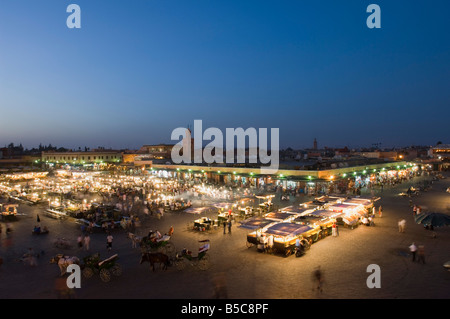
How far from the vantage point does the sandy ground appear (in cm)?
866

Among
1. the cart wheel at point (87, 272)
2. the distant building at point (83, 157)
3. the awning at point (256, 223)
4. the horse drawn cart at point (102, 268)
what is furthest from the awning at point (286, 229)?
the distant building at point (83, 157)

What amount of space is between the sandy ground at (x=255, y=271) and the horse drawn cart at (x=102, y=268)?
0.21 metres

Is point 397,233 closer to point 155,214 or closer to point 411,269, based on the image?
point 411,269

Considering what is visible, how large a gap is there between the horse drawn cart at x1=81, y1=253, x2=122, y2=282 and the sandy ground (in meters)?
0.21

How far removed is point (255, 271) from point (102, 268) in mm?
4985

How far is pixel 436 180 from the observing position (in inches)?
1540

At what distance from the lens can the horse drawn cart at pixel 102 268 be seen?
9.62 metres

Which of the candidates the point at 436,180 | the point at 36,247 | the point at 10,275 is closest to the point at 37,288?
the point at 10,275

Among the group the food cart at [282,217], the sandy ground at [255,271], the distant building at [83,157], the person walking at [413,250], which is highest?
the distant building at [83,157]

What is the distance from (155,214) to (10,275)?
10.2 metres

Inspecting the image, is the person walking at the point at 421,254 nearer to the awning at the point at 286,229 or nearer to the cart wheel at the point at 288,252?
the awning at the point at 286,229

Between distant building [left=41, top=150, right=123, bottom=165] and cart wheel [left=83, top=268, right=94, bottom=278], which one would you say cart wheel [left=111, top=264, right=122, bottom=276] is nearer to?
cart wheel [left=83, top=268, right=94, bottom=278]

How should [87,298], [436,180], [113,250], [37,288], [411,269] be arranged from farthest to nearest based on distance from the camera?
[436,180]
[113,250]
[411,269]
[37,288]
[87,298]

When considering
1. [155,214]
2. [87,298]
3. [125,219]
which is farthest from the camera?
[155,214]
